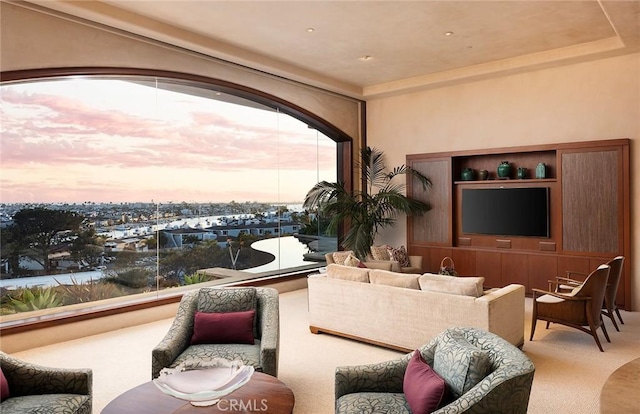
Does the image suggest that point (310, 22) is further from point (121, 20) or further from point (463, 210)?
point (463, 210)

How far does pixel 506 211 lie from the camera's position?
6.91 metres

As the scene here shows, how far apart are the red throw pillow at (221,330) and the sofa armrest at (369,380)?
3.40 feet

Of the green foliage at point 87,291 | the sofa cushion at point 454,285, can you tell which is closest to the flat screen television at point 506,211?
the sofa cushion at point 454,285

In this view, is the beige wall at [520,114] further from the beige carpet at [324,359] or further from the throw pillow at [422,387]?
the throw pillow at [422,387]

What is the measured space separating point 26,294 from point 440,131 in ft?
20.6

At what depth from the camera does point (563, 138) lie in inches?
254

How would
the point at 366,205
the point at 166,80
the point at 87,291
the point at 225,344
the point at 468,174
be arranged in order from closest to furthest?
the point at 225,344, the point at 87,291, the point at 166,80, the point at 468,174, the point at 366,205

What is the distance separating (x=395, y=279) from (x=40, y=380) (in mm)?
2949

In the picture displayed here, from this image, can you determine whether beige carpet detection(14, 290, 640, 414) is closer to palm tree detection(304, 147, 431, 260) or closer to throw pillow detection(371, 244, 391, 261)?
throw pillow detection(371, 244, 391, 261)

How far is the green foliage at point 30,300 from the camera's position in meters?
4.63

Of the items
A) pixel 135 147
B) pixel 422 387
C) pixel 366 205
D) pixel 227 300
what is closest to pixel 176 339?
pixel 227 300

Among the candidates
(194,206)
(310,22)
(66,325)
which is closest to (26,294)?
(66,325)

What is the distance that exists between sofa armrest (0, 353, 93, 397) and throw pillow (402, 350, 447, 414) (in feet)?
5.81

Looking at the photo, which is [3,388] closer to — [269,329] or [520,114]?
[269,329]
